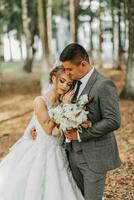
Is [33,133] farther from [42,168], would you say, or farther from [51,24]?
[51,24]

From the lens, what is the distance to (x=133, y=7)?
14750mm

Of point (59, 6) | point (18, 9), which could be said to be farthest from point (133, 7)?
point (59, 6)

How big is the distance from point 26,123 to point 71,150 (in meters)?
8.50

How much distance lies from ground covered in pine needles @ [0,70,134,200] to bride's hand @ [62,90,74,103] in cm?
264

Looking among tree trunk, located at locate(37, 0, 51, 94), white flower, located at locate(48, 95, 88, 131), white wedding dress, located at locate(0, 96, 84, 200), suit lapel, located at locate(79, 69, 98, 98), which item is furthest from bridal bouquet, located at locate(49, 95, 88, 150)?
tree trunk, located at locate(37, 0, 51, 94)

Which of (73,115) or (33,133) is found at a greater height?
(73,115)

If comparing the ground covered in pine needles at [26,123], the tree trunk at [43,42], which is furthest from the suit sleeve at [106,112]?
the tree trunk at [43,42]

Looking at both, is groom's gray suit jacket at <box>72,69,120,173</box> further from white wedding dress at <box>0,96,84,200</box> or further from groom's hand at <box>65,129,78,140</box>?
white wedding dress at <box>0,96,84,200</box>

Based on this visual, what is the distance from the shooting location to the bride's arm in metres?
4.83

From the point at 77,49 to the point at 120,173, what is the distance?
13.7 feet

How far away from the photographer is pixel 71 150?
4.67m

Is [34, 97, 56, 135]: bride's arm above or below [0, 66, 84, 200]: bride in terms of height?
above

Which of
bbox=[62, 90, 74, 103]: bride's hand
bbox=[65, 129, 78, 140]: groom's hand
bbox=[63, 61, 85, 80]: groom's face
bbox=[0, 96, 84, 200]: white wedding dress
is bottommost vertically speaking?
bbox=[0, 96, 84, 200]: white wedding dress

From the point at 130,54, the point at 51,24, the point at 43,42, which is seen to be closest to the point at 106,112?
the point at 130,54
